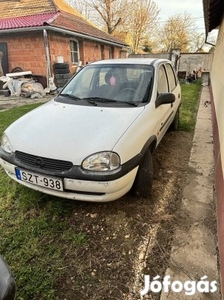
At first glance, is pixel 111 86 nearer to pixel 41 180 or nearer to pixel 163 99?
pixel 163 99

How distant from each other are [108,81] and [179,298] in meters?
2.72

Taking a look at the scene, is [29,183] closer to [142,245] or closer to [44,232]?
[44,232]

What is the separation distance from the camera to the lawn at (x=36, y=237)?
1.88m

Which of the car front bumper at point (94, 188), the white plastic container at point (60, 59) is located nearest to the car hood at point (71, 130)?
the car front bumper at point (94, 188)

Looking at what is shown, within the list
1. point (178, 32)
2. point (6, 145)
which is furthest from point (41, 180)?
point (178, 32)

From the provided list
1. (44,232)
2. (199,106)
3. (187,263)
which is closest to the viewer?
(187,263)

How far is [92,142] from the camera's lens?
7.43 feet

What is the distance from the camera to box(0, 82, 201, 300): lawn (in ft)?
6.16

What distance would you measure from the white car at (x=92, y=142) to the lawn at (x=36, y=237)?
0.36 m

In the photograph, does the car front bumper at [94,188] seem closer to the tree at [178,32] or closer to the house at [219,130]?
the house at [219,130]

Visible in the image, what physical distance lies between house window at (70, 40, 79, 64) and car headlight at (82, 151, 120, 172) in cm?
1260

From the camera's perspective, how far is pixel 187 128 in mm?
5617

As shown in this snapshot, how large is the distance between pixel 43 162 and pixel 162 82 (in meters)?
2.32

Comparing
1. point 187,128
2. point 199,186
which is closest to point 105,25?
point 187,128
